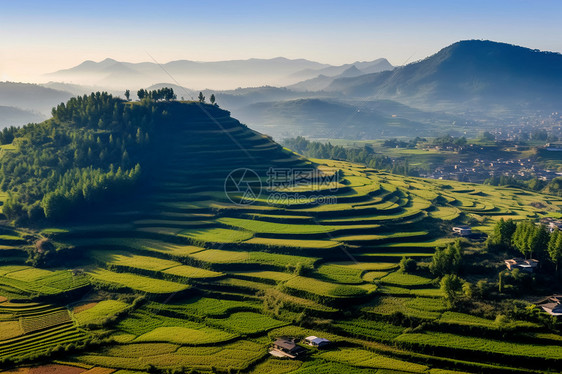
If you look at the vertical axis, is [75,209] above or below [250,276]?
above

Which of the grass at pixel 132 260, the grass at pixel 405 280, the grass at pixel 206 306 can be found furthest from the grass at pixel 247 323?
the grass at pixel 405 280

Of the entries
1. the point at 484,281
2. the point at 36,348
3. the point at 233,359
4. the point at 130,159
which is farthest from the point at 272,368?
the point at 130,159

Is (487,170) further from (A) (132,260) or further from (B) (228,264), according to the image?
(A) (132,260)

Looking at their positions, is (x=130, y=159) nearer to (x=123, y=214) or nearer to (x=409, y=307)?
(x=123, y=214)

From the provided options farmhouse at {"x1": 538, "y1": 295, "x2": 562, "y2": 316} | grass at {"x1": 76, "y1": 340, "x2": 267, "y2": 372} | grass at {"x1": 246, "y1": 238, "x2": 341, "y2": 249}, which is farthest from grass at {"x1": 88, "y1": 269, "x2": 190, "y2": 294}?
farmhouse at {"x1": 538, "y1": 295, "x2": 562, "y2": 316}

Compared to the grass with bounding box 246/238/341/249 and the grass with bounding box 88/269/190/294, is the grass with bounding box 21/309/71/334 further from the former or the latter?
the grass with bounding box 246/238/341/249

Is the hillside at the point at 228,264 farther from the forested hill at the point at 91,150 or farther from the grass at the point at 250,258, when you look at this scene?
the forested hill at the point at 91,150

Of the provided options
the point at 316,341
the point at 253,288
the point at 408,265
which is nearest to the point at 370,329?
the point at 316,341
